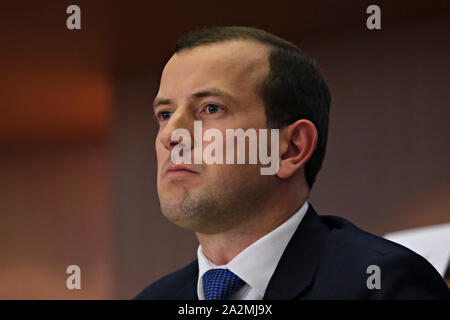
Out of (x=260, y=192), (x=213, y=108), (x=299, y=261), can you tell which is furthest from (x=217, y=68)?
(x=299, y=261)

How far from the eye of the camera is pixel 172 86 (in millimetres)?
896

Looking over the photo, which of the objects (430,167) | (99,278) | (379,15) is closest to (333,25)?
(379,15)

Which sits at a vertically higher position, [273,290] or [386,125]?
[386,125]

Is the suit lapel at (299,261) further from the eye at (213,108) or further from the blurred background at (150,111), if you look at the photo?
the blurred background at (150,111)

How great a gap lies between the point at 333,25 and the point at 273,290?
664 mm

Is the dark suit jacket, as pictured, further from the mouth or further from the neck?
the mouth

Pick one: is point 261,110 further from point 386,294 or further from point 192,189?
point 386,294

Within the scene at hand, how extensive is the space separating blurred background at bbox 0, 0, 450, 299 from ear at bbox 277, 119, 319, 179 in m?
0.38

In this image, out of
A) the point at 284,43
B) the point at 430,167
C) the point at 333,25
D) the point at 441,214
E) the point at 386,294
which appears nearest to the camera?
the point at 386,294

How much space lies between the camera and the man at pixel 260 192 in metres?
0.85

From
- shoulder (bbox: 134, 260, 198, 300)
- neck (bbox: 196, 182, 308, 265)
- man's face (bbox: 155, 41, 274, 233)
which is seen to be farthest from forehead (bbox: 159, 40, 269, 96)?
shoulder (bbox: 134, 260, 198, 300)

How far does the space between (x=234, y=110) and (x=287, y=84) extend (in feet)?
0.30

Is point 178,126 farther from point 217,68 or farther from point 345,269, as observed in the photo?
point 345,269

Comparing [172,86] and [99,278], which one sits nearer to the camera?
[172,86]
